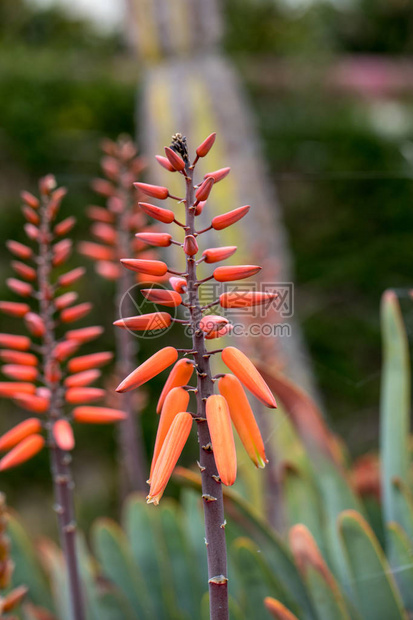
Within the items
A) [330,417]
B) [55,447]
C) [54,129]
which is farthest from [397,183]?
[55,447]

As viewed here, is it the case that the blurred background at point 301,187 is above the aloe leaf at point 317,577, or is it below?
above

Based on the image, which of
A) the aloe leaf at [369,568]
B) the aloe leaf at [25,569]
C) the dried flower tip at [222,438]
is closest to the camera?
the dried flower tip at [222,438]

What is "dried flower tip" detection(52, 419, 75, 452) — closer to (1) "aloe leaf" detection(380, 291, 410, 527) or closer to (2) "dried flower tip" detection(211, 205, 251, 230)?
(2) "dried flower tip" detection(211, 205, 251, 230)

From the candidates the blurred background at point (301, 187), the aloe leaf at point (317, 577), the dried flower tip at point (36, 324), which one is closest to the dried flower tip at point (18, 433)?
the dried flower tip at point (36, 324)

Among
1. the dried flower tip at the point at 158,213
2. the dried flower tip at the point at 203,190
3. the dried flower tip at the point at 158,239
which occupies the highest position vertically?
the dried flower tip at the point at 203,190

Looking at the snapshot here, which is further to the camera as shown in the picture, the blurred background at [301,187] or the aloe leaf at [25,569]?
the blurred background at [301,187]

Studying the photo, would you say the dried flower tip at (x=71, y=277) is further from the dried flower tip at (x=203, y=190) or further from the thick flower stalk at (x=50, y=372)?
the dried flower tip at (x=203, y=190)
